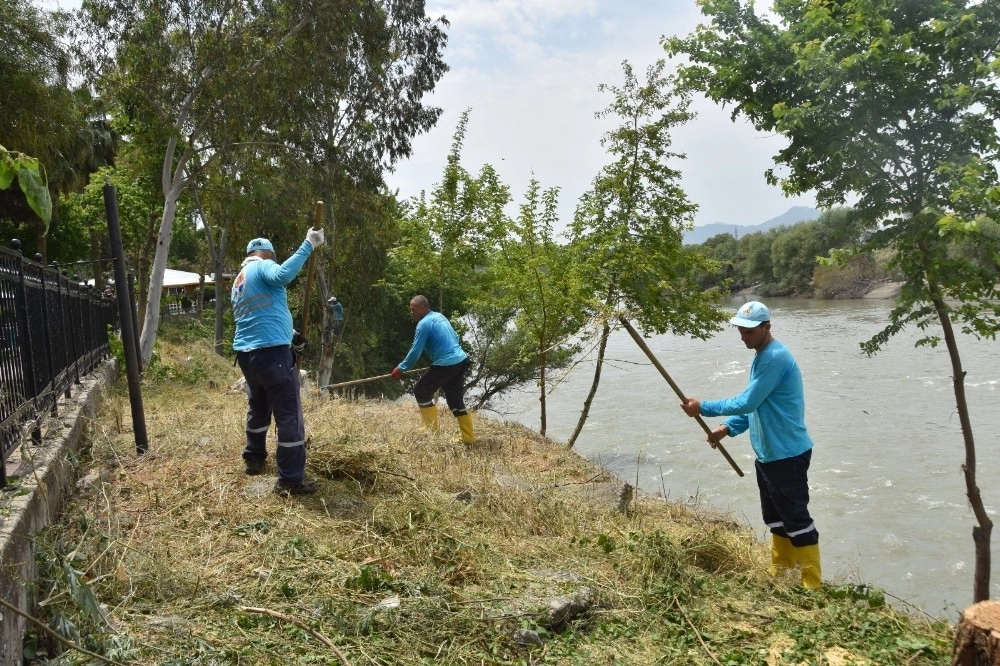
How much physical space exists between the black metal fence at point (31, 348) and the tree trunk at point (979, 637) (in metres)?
4.01

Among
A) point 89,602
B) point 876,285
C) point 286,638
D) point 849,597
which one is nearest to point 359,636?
point 286,638

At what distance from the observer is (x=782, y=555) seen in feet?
17.0

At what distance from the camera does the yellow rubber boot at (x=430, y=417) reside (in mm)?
8914

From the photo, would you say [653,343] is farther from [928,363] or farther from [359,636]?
[359,636]

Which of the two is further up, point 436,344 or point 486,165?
point 486,165

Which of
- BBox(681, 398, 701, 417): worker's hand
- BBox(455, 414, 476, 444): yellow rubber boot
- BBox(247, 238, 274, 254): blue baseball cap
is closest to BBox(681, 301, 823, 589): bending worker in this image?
BBox(681, 398, 701, 417): worker's hand

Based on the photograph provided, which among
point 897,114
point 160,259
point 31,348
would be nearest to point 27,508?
point 31,348

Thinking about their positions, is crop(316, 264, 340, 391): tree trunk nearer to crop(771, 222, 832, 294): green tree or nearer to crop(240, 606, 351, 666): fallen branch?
crop(240, 606, 351, 666): fallen branch

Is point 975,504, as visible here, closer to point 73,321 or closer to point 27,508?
point 27,508

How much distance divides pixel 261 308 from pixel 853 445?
17031 millimetres

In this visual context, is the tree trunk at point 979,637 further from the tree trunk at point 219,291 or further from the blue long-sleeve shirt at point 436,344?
the tree trunk at point 219,291

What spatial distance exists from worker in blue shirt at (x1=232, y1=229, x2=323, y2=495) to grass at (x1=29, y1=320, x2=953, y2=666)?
25 centimetres

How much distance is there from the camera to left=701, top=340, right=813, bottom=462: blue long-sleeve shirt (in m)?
4.91

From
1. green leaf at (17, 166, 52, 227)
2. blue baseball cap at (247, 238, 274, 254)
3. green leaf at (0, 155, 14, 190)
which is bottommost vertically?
green leaf at (17, 166, 52, 227)
